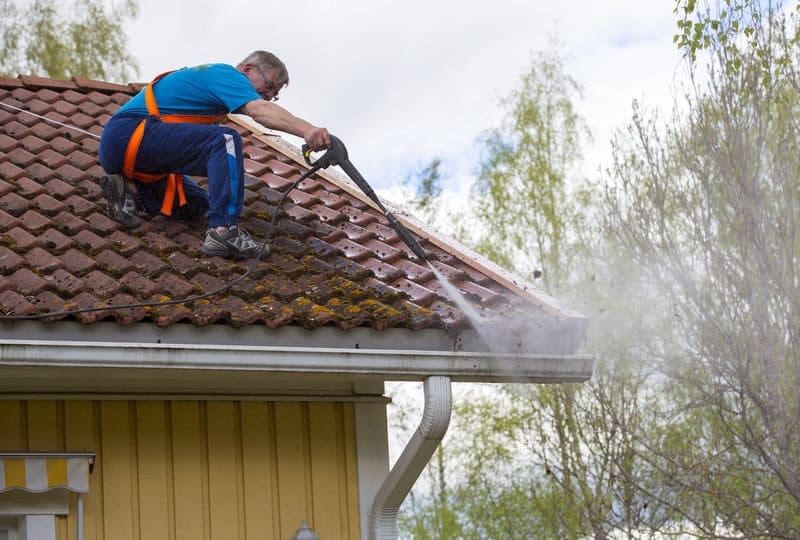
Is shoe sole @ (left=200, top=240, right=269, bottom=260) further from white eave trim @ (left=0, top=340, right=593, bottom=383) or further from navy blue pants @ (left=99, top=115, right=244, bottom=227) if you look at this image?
white eave trim @ (left=0, top=340, right=593, bottom=383)

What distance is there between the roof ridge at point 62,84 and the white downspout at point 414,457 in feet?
12.2

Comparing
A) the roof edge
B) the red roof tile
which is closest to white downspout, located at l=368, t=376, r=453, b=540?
the red roof tile

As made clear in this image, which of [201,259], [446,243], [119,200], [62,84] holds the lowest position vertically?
[201,259]

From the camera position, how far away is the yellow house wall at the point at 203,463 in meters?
5.31

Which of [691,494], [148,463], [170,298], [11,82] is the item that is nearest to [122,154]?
[170,298]

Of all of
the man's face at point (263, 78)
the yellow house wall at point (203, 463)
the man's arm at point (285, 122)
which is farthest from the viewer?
the man's face at point (263, 78)

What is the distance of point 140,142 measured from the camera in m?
6.07

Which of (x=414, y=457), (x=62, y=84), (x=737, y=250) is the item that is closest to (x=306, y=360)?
(x=414, y=457)

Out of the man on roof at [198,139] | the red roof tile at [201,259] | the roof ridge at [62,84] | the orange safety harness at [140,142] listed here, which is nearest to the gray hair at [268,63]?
the man on roof at [198,139]

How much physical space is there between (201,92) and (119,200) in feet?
2.21

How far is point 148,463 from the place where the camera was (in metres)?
5.43

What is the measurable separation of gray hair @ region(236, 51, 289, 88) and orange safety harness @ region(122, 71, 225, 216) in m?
0.32

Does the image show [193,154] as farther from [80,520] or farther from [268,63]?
[80,520]

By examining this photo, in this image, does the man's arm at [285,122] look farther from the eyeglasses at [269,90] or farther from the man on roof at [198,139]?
the eyeglasses at [269,90]
